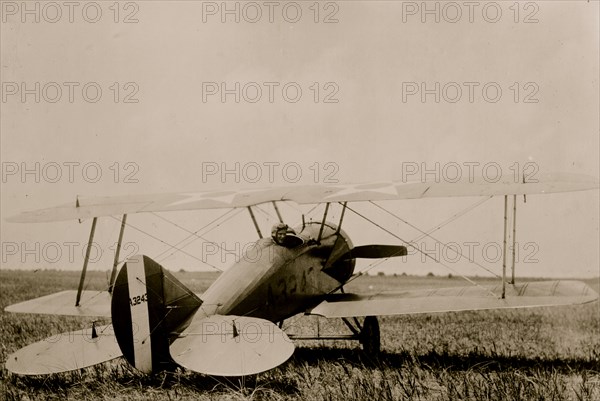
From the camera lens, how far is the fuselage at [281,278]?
6.49 meters

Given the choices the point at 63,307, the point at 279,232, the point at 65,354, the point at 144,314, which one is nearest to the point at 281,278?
the point at 279,232

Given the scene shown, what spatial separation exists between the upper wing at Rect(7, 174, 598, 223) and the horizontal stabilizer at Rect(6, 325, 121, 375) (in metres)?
1.47

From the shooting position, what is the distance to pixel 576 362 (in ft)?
23.0

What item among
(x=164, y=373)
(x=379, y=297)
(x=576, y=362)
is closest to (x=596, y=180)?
(x=576, y=362)

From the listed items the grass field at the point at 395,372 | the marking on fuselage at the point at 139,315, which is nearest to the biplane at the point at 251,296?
the marking on fuselage at the point at 139,315

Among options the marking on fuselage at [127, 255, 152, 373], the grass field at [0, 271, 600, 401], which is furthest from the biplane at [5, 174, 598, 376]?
the grass field at [0, 271, 600, 401]

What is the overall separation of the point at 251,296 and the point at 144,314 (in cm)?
144

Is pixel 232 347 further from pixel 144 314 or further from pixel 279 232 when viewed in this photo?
pixel 279 232

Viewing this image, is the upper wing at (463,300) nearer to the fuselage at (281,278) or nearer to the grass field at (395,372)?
the fuselage at (281,278)

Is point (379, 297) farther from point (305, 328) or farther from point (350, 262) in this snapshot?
point (305, 328)

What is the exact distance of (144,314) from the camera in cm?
545

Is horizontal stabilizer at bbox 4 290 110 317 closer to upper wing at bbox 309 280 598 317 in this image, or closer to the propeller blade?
upper wing at bbox 309 280 598 317

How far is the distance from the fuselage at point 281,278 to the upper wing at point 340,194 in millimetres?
670

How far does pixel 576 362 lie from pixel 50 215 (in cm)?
642
